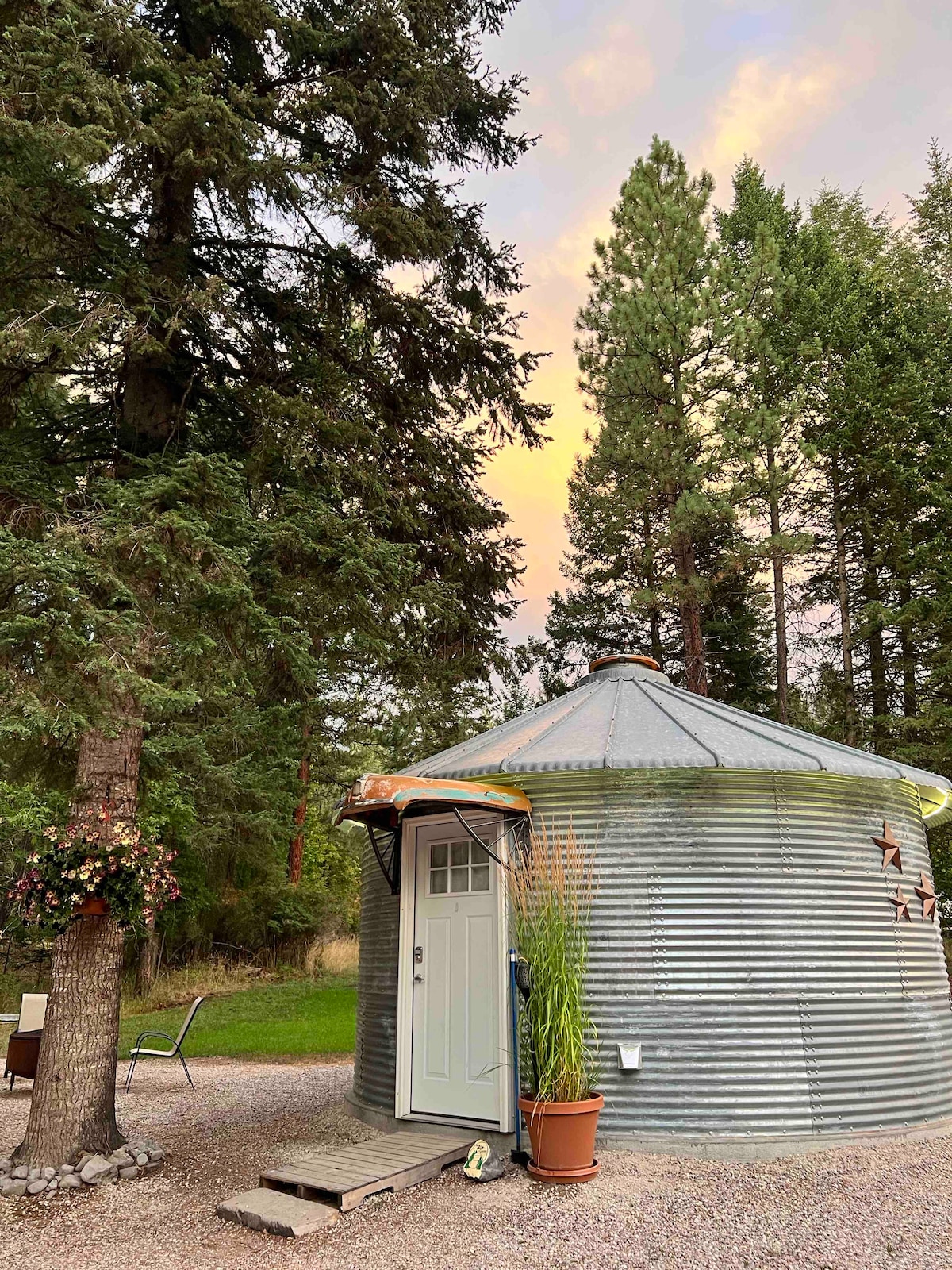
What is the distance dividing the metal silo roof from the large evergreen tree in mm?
1040

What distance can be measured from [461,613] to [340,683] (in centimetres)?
962

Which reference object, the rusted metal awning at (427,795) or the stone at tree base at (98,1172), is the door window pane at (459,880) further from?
the stone at tree base at (98,1172)

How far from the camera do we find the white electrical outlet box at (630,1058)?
5.31 meters

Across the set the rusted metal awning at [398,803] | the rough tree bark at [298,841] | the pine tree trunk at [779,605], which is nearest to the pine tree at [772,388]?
the pine tree trunk at [779,605]

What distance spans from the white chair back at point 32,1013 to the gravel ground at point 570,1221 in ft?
12.1

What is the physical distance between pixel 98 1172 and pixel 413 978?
218 cm

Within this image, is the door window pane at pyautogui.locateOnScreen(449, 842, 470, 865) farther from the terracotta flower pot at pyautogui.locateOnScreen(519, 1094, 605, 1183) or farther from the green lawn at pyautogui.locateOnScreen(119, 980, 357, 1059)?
the green lawn at pyautogui.locateOnScreen(119, 980, 357, 1059)

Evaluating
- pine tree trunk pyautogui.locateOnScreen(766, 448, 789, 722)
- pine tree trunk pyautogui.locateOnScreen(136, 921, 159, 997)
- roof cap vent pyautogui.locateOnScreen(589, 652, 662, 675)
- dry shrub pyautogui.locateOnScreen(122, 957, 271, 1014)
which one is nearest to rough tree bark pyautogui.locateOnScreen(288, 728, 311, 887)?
dry shrub pyautogui.locateOnScreen(122, 957, 271, 1014)

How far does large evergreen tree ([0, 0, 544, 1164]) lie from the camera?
16.3ft

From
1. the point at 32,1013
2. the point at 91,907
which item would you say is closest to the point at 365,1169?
the point at 91,907

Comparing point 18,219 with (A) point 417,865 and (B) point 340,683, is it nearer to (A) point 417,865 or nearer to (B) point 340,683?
(A) point 417,865

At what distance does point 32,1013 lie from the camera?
8523 millimetres

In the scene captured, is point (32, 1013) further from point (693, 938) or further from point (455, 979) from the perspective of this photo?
point (693, 938)

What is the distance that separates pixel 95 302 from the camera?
5621 mm
